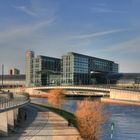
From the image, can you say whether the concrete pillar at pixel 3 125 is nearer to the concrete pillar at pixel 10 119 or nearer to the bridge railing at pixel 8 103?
the bridge railing at pixel 8 103

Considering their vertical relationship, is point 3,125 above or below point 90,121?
below

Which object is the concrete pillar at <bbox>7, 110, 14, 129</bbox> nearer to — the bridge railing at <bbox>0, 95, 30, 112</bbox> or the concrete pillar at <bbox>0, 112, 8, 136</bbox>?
the bridge railing at <bbox>0, 95, 30, 112</bbox>

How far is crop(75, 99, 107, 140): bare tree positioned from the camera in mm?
51750

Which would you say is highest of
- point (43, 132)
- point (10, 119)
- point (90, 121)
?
point (10, 119)

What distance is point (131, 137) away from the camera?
Answer: 188ft

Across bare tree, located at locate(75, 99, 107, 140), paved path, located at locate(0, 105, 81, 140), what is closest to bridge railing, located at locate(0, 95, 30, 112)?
paved path, located at locate(0, 105, 81, 140)

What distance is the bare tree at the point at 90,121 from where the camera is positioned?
51.8 metres

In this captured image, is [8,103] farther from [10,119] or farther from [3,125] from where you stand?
[3,125]

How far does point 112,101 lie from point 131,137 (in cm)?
→ 10060

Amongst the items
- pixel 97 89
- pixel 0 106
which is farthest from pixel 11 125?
pixel 97 89

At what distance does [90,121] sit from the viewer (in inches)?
2146

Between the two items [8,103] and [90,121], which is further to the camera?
[8,103]

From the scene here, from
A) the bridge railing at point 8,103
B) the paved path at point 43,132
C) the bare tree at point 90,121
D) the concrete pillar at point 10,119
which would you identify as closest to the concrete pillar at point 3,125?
the paved path at point 43,132

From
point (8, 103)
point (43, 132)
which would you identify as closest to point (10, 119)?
point (8, 103)
